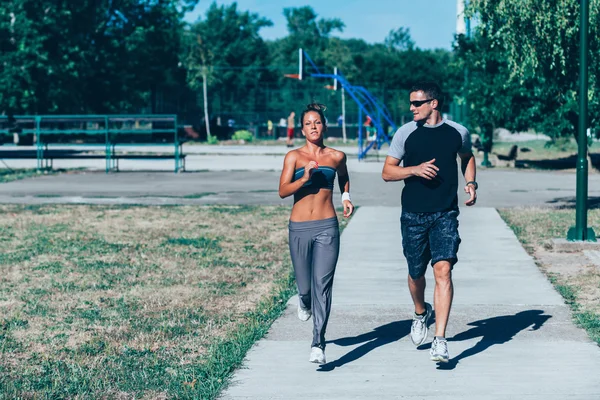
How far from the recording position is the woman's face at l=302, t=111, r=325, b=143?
6.58m

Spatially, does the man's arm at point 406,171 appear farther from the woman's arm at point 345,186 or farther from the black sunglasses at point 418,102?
the black sunglasses at point 418,102

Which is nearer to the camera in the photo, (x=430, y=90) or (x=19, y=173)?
(x=430, y=90)

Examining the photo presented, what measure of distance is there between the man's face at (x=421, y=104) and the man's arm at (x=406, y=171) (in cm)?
34

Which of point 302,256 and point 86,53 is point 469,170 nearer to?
point 302,256

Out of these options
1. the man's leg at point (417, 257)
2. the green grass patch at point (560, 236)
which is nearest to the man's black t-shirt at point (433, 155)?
the man's leg at point (417, 257)

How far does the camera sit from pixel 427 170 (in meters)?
6.54

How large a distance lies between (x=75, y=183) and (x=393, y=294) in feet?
57.0

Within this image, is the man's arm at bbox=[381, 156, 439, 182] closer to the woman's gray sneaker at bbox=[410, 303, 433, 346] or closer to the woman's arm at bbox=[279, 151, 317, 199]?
the woman's arm at bbox=[279, 151, 317, 199]

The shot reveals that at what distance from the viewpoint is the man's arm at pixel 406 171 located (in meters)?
6.55

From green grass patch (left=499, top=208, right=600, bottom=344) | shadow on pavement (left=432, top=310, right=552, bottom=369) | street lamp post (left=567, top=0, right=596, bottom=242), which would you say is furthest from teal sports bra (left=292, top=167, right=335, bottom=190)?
street lamp post (left=567, top=0, right=596, bottom=242)

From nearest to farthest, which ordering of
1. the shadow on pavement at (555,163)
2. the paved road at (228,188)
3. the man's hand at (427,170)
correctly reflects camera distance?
1. the man's hand at (427,170)
2. the paved road at (228,188)
3. the shadow on pavement at (555,163)

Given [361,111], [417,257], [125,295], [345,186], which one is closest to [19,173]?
[361,111]

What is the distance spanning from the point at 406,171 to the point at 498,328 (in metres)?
1.92

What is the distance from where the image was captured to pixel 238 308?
349 inches
